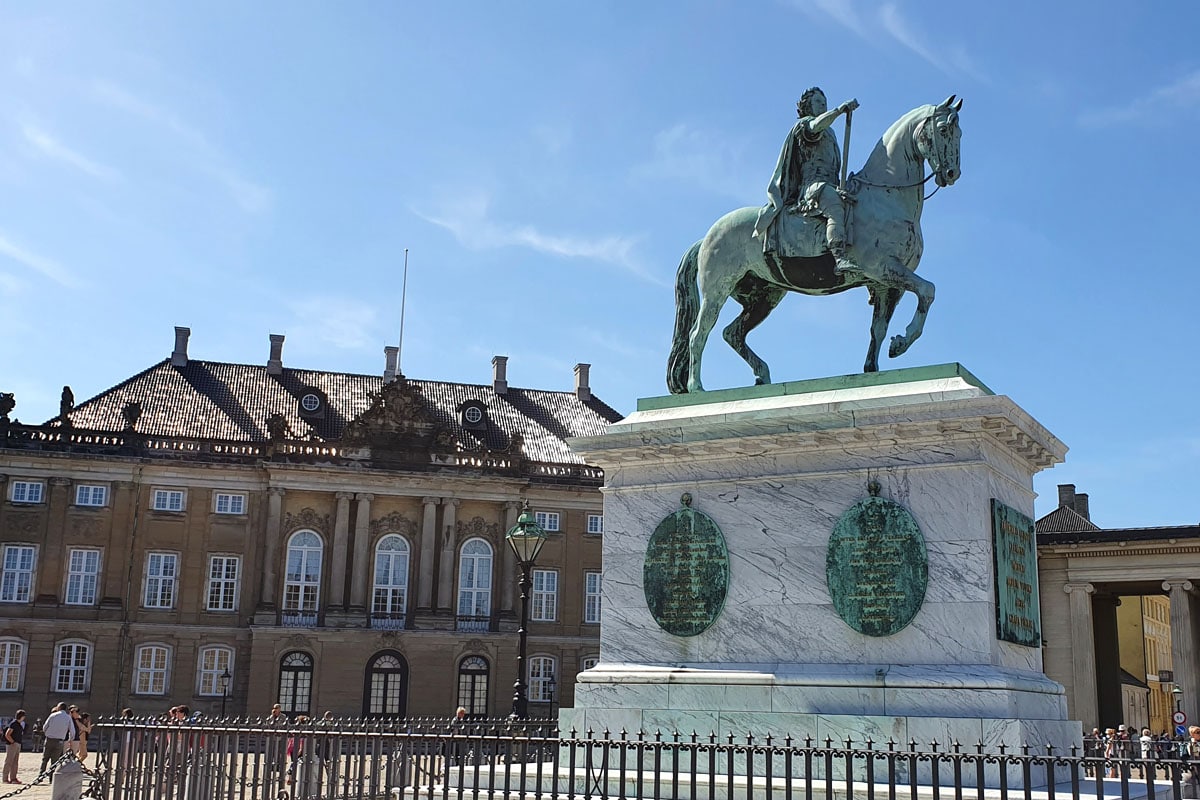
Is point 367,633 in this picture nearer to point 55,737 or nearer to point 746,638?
point 55,737

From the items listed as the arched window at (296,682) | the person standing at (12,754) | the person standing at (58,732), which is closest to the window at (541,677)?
the arched window at (296,682)

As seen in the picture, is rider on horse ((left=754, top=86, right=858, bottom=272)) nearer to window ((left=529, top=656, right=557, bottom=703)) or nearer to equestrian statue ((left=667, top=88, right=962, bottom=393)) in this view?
equestrian statue ((left=667, top=88, right=962, bottom=393))

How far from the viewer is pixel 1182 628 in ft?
138

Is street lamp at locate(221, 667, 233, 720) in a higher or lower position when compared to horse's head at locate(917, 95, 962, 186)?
lower

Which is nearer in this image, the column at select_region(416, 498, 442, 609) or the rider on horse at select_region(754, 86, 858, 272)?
the rider on horse at select_region(754, 86, 858, 272)

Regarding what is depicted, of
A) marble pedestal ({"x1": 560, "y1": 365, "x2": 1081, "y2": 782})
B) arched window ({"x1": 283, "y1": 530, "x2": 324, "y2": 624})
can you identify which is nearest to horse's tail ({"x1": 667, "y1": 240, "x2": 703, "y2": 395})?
marble pedestal ({"x1": 560, "y1": 365, "x2": 1081, "y2": 782})

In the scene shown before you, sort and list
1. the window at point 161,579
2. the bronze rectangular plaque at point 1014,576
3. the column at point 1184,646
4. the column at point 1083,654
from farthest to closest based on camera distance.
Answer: the window at point 161,579 → the column at point 1083,654 → the column at point 1184,646 → the bronze rectangular plaque at point 1014,576

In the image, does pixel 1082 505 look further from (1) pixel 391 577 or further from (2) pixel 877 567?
(2) pixel 877 567

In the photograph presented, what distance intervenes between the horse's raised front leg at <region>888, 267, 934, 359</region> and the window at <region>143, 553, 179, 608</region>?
1841 inches

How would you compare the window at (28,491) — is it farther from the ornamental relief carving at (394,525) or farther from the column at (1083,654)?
the column at (1083,654)

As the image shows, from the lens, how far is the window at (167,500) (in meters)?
53.5

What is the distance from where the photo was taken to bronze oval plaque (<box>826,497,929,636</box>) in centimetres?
1072

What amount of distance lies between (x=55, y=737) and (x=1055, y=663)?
111ft

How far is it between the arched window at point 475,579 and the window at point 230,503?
31.9 feet
